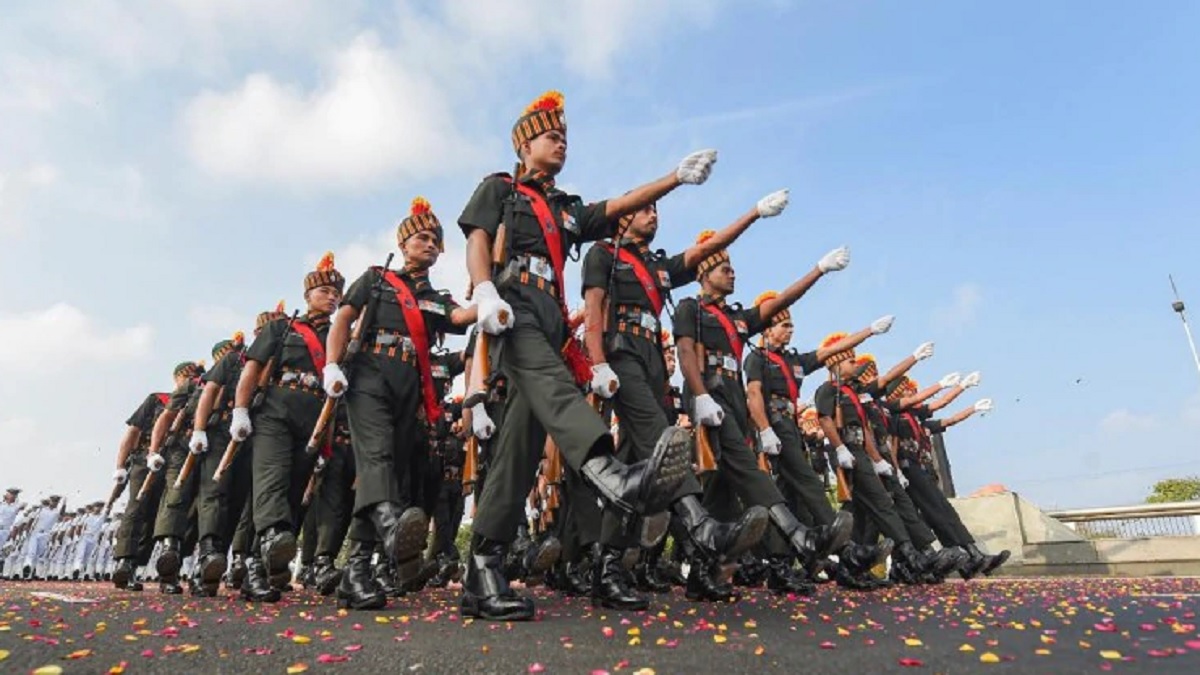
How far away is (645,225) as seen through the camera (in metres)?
5.82

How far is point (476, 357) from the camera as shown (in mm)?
3770

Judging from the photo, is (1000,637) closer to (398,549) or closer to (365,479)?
(398,549)

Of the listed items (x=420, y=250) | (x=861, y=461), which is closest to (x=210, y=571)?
(x=420, y=250)

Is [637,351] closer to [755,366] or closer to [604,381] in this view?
[604,381]

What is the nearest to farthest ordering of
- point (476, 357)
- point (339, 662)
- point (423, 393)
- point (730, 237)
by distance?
point (339, 662) < point (476, 357) < point (730, 237) < point (423, 393)

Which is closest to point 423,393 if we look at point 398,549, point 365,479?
point 365,479

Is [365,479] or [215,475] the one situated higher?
[215,475]

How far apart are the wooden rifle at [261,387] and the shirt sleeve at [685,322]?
123 inches

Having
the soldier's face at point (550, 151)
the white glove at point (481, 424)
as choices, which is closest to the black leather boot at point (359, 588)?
the white glove at point (481, 424)

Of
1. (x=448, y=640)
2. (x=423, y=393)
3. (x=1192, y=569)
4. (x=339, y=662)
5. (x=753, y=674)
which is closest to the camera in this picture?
(x=753, y=674)

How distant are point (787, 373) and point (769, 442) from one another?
1076mm

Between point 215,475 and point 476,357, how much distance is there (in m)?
4.05

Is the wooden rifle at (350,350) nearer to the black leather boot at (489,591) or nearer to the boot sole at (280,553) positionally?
the boot sole at (280,553)

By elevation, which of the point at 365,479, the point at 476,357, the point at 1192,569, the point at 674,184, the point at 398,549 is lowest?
the point at 1192,569
